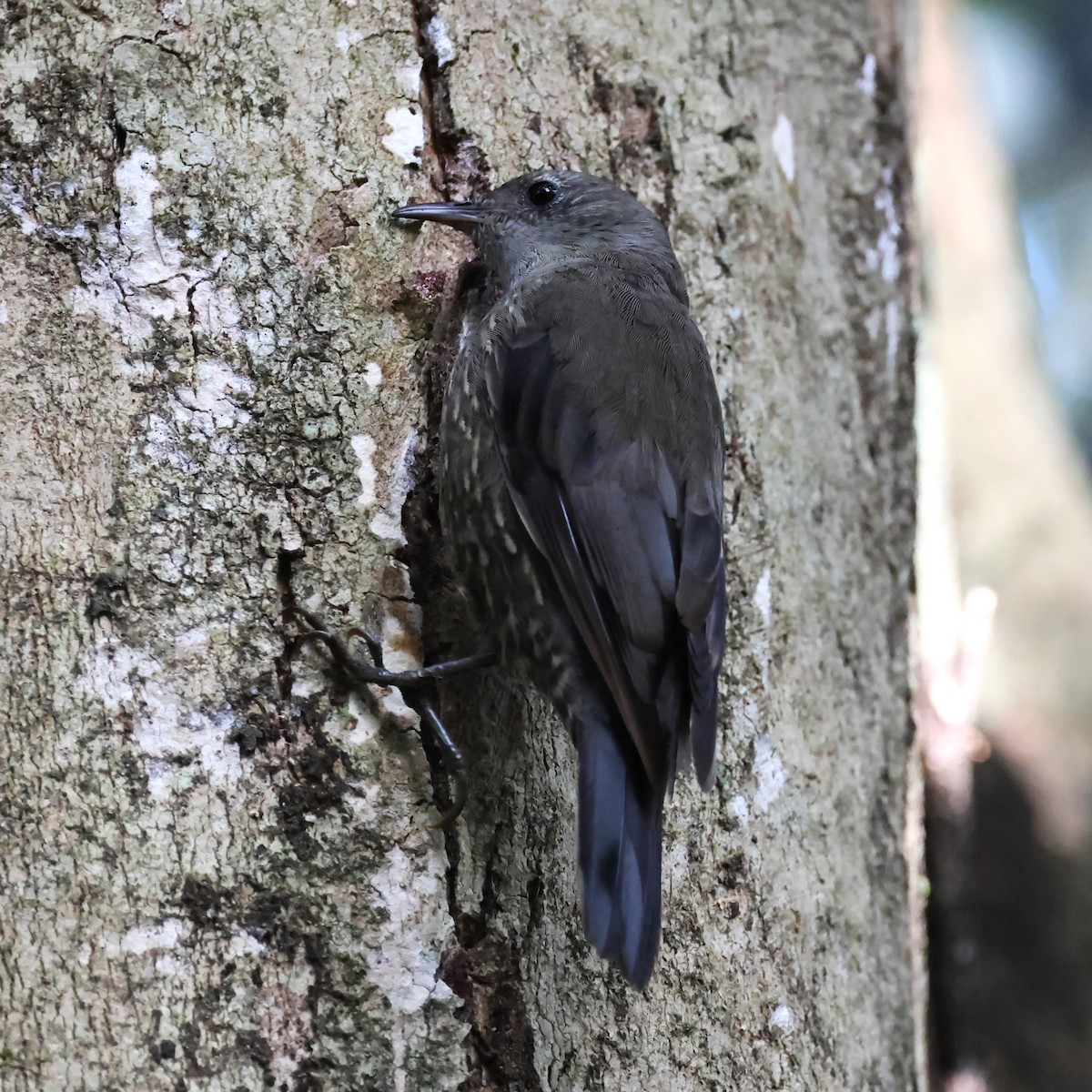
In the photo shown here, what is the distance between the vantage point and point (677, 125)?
2469mm

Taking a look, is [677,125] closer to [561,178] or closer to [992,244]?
[561,178]

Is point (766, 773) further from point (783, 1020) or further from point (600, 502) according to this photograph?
point (600, 502)

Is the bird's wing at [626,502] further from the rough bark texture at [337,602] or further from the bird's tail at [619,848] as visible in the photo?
the rough bark texture at [337,602]

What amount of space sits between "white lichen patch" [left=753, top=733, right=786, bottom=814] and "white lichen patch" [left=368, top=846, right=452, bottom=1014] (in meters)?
0.62

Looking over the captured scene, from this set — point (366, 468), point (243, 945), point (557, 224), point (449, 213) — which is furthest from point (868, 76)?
point (243, 945)

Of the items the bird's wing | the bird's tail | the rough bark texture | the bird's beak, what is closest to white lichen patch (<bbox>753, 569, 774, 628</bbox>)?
the rough bark texture

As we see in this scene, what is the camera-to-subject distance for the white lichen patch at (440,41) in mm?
2264

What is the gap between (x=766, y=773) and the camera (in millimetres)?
2213

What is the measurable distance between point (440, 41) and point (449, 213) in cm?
33

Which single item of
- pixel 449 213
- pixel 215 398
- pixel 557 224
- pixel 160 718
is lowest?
pixel 160 718

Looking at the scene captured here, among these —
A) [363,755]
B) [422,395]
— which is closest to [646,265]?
[422,395]

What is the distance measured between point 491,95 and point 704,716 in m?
1.22

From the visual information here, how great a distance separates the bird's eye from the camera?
7.92 feet

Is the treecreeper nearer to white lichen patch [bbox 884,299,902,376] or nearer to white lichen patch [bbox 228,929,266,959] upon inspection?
white lichen patch [bbox 228,929,266,959]
